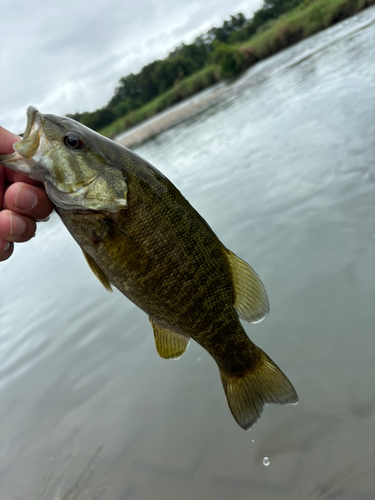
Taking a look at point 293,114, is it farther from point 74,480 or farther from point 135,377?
point 74,480

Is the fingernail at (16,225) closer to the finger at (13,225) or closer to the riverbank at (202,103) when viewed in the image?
the finger at (13,225)

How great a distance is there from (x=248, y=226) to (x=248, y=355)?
424cm

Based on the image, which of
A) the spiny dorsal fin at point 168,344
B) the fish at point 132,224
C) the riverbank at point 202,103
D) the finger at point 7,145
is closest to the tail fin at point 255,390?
the fish at point 132,224

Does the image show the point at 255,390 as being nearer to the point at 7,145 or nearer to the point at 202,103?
the point at 7,145

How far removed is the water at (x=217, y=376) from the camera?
3016mm

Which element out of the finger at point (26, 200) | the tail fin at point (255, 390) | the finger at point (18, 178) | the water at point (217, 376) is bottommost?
the water at point (217, 376)

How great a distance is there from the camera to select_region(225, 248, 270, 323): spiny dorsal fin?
7.43ft

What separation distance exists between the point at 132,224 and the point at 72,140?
1.81ft

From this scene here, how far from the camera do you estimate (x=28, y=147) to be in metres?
1.85

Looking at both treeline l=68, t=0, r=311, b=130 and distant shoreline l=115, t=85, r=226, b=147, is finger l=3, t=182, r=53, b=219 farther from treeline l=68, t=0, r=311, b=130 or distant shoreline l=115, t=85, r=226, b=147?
treeline l=68, t=0, r=311, b=130

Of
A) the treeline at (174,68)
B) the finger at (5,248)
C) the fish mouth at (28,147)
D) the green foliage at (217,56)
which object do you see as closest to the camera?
the fish mouth at (28,147)

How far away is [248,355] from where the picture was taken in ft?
7.86

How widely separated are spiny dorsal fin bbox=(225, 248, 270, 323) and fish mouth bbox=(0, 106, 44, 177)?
1302 millimetres

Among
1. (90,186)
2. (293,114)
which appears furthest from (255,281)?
(293,114)
